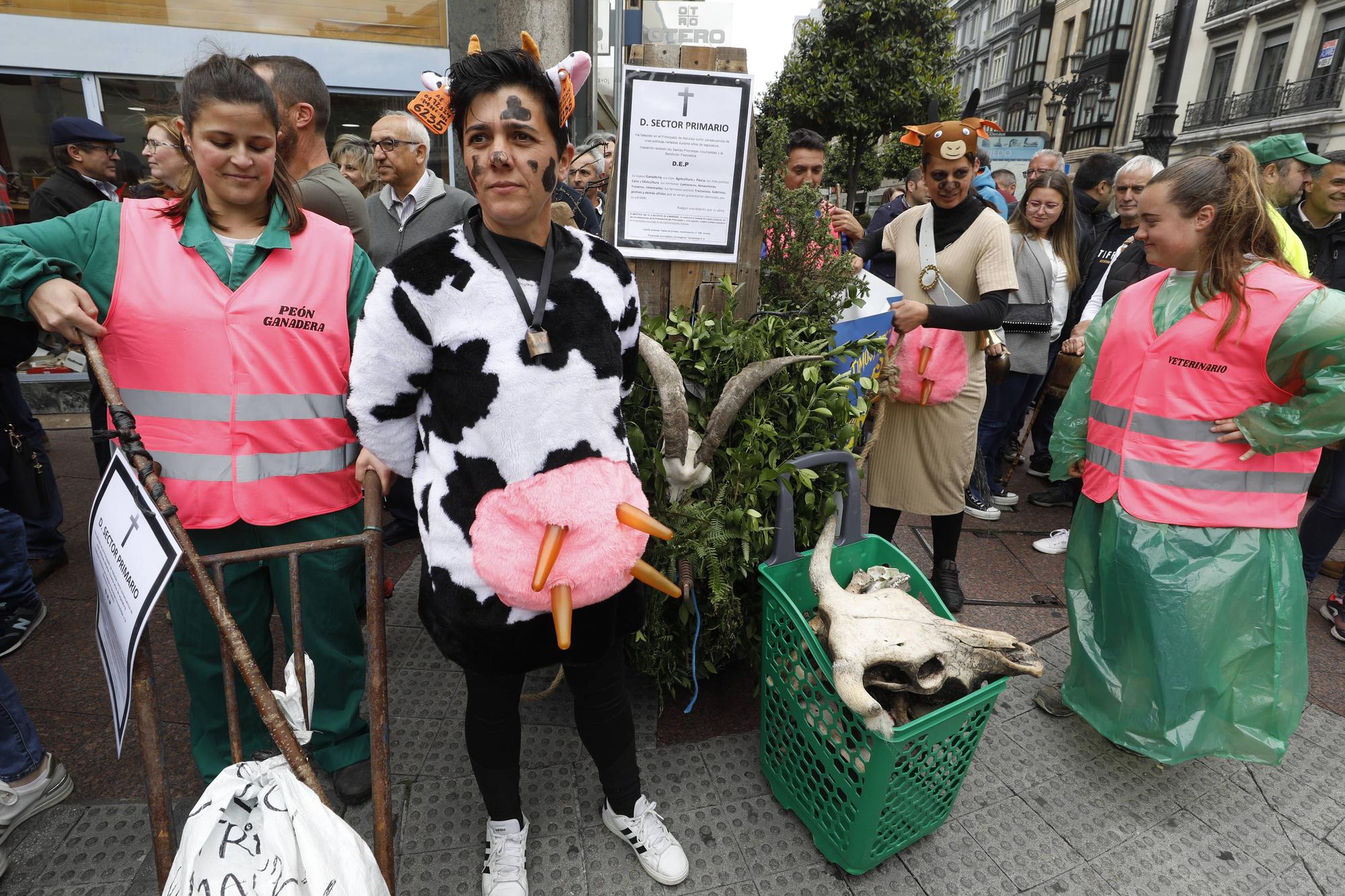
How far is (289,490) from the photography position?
191 centimetres

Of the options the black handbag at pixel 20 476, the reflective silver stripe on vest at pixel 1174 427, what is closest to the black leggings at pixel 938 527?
the reflective silver stripe on vest at pixel 1174 427

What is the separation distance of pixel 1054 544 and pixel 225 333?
426cm

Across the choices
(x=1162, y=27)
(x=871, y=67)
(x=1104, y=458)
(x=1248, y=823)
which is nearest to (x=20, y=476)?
(x=1104, y=458)

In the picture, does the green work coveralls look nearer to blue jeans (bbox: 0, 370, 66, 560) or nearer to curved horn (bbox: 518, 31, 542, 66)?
curved horn (bbox: 518, 31, 542, 66)

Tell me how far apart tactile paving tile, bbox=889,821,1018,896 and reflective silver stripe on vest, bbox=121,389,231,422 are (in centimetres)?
231

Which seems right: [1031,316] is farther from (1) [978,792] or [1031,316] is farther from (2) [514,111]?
(2) [514,111]

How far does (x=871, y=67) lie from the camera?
1702 cm

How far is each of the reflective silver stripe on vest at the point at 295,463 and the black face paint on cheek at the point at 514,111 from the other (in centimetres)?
106

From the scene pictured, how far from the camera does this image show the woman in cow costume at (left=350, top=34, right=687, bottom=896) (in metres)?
1.51

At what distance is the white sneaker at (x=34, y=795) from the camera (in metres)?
1.96

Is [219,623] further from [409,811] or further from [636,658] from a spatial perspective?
[636,658]

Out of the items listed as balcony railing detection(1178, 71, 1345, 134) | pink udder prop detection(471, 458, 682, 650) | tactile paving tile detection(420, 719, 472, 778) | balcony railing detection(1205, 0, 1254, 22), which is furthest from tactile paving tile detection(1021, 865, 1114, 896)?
balcony railing detection(1205, 0, 1254, 22)

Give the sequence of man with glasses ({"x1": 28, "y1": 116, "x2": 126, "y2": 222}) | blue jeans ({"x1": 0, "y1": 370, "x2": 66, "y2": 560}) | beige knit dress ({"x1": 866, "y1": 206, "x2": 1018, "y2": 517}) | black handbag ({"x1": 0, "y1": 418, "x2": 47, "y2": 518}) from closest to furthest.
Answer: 1. beige knit dress ({"x1": 866, "y1": 206, "x2": 1018, "y2": 517})
2. black handbag ({"x1": 0, "y1": 418, "x2": 47, "y2": 518})
3. blue jeans ({"x1": 0, "y1": 370, "x2": 66, "y2": 560})
4. man with glasses ({"x1": 28, "y1": 116, "x2": 126, "y2": 222})

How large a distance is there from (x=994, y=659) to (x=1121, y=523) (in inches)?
36.0
